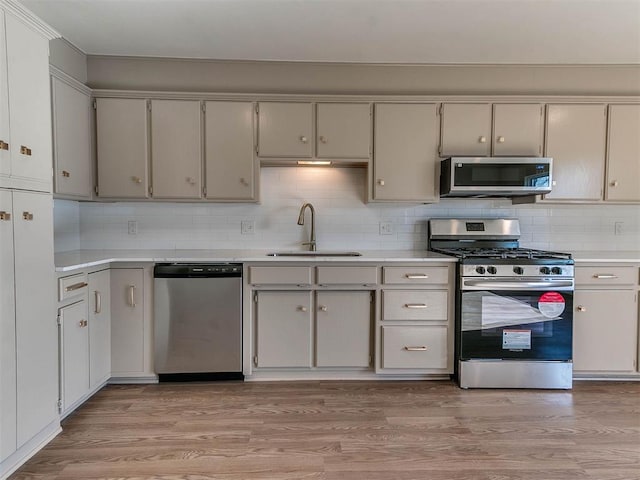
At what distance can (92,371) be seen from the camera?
99.2 inches

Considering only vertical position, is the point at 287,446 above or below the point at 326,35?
below

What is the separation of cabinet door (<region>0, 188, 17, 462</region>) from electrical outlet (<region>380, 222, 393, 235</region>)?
8.30 ft

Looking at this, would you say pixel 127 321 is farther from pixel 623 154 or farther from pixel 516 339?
pixel 623 154

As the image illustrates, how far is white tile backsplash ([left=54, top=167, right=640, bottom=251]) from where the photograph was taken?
3314mm

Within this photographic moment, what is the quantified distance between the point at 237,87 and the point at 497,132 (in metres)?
2.07

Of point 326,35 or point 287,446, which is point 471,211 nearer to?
point 326,35

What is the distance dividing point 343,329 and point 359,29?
2054 millimetres

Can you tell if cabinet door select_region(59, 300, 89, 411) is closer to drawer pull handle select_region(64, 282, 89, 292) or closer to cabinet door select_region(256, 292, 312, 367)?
drawer pull handle select_region(64, 282, 89, 292)

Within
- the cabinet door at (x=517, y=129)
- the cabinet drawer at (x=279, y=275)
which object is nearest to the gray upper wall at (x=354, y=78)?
the cabinet door at (x=517, y=129)

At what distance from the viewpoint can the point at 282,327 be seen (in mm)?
2820

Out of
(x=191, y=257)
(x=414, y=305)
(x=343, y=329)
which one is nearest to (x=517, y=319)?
(x=414, y=305)

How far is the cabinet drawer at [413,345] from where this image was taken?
2.83 m

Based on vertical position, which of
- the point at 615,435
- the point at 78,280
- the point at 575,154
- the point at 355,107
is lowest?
the point at 615,435

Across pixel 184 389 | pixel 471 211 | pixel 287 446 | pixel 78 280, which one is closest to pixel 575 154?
pixel 471 211
